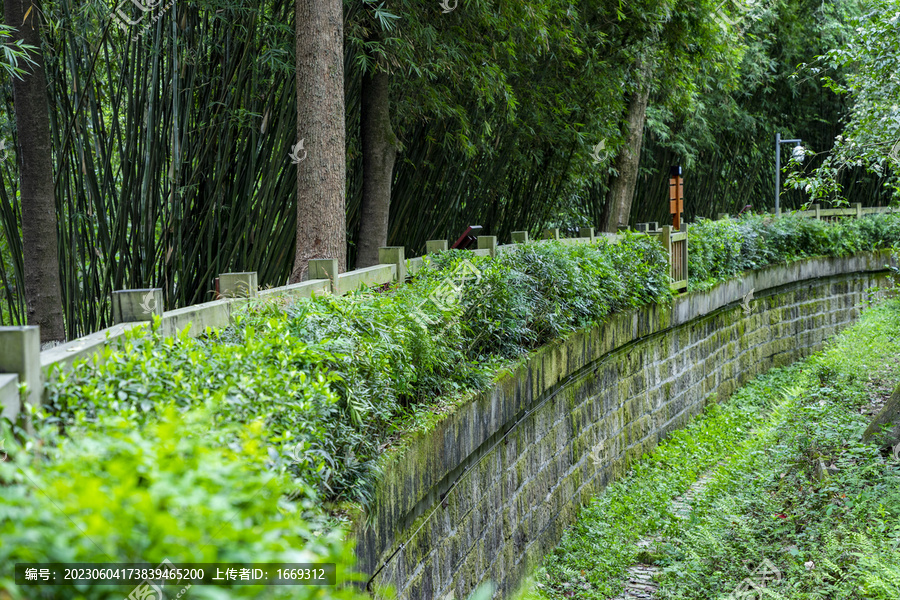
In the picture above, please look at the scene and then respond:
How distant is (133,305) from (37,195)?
10.5 ft

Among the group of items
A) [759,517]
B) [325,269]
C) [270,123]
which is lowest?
[759,517]

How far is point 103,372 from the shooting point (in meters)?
2.39

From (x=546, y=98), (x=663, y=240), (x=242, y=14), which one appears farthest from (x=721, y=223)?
(x=242, y=14)

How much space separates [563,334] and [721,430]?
444cm

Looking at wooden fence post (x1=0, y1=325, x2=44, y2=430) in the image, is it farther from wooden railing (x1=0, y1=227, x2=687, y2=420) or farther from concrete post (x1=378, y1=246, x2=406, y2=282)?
concrete post (x1=378, y1=246, x2=406, y2=282)

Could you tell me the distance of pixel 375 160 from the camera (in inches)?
272

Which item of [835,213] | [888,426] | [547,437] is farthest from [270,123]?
[835,213]

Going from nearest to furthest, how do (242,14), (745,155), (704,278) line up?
(242,14), (704,278), (745,155)

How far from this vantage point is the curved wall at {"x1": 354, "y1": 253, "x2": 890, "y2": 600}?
3998mm

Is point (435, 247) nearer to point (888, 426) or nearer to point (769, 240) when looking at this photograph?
point (888, 426)

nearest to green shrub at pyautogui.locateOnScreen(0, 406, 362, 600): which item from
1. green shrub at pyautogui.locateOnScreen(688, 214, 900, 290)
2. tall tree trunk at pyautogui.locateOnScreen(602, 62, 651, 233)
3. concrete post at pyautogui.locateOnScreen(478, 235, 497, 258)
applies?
concrete post at pyautogui.locateOnScreen(478, 235, 497, 258)

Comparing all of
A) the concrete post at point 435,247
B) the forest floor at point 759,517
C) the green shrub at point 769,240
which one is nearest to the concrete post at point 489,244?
the concrete post at point 435,247

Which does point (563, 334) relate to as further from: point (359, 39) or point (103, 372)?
point (103, 372)

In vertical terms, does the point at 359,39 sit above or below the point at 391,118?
above
